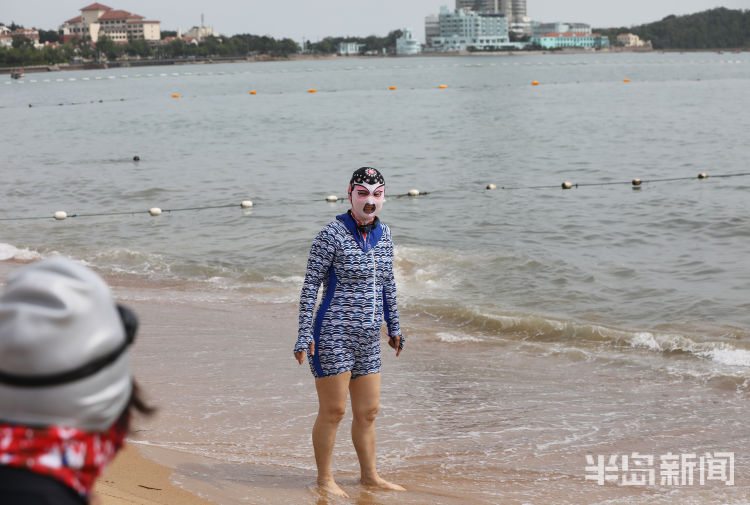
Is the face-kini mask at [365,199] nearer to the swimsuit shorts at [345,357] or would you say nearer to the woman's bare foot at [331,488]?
the swimsuit shorts at [345,357]

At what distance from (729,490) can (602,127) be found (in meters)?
38.4

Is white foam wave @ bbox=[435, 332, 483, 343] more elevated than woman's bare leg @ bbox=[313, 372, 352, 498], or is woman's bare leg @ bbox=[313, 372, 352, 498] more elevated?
woman's bare leg @ bbox=[313, 372, 352, 498]

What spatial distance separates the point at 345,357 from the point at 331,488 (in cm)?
101

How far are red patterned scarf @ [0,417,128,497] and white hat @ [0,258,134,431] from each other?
0.06 ft

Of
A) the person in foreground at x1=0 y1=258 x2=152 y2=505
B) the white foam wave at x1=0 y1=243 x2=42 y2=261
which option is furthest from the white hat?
the white foam wave at x1=0 y1=243 x2=42 y2=261

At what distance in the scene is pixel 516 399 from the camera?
8148 millimetres

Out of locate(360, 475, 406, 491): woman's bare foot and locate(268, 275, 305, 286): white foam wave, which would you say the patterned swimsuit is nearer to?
locate(360, 475, 406, 491): woman's bare foot

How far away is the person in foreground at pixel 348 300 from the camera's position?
552 cm

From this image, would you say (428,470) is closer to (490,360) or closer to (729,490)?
(729,490)

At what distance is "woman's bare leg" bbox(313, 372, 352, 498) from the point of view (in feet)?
18.3

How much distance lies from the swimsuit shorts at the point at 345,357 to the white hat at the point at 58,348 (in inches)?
151

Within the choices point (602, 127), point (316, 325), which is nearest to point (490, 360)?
point (316, 325)

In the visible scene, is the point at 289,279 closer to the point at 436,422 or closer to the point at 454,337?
the point at 454,337

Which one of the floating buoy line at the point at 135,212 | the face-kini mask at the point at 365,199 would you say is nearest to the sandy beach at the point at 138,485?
the face-kini mask at the point at 365,199
